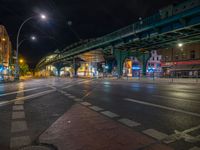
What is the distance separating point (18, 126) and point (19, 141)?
1.20 metres

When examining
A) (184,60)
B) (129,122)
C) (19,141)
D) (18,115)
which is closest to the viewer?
(19,141)

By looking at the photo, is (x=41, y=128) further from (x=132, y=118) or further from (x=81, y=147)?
(x=132, y=118)

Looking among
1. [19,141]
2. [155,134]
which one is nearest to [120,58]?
[155,134]

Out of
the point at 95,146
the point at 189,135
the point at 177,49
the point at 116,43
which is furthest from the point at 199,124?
the point at 177,49

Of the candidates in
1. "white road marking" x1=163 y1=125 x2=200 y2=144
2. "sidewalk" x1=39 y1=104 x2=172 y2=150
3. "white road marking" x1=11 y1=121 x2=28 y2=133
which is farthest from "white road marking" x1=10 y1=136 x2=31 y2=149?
"white road marking" x1=163 y1=125 x2=200 y2=144

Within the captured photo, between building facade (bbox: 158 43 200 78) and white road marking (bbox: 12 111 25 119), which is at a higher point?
building facade (bbox: 158 43 200 78)

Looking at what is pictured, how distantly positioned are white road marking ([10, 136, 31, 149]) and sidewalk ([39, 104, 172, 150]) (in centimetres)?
29

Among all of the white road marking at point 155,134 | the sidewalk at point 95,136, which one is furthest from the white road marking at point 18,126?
the white road marking at point 155,134

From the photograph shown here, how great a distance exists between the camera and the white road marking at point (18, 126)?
4.82m

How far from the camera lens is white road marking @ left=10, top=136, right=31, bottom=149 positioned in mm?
3801

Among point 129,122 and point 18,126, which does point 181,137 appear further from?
point 18,126

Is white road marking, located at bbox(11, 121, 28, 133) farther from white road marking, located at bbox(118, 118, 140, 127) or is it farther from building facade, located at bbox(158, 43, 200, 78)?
building facade, located at bbox(158, 43, 200, 78)

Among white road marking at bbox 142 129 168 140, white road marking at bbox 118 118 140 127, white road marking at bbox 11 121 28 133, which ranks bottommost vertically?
white road marking at bbox 118 118 140 127

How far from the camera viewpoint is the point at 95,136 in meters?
4.36
